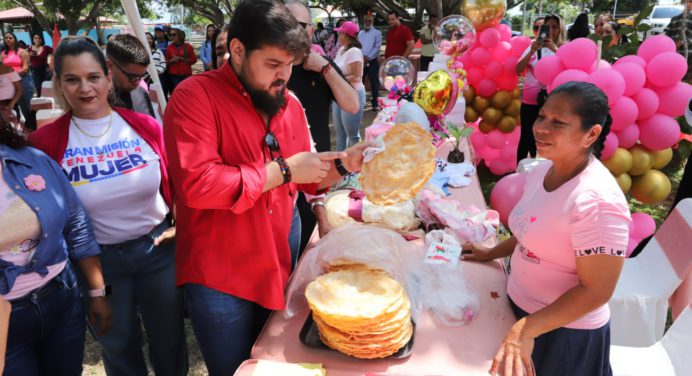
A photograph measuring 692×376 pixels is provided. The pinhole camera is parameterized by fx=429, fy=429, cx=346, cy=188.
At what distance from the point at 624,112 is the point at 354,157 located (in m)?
2.58

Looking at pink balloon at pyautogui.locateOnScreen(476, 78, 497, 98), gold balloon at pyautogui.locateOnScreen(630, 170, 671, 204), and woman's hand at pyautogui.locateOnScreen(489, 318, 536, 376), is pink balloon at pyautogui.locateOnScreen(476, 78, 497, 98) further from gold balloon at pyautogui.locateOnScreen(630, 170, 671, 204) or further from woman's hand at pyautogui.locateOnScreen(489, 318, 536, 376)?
woman's hand at pyautogui.locateOnScreen(489, 318, 536, 376)

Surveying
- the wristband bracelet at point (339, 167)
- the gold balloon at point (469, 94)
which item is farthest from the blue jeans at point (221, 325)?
the gold balloon at point (469, 94)

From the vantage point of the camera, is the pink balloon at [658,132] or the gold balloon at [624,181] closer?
the pink balloon at [658,132]

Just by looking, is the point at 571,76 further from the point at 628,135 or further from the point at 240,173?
the point at 240,173

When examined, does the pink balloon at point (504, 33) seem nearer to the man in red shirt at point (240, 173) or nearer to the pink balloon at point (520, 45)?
the pink balloon at point (520, 45)

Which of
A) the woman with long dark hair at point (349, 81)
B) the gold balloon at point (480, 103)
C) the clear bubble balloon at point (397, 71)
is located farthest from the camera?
the gold balloon at point (480, 103)

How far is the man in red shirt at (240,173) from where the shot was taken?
3.89 ft

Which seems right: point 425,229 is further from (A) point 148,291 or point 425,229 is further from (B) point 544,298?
(A) point 148,291

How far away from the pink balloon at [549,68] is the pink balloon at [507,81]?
133 cm

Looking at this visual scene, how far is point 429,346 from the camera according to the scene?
4.60 ft

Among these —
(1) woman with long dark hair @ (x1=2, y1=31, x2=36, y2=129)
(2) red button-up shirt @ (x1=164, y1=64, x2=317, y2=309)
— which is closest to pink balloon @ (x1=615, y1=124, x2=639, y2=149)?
(2) red button-up shirt @ (x1=164, y1=64, x2=317, y2=309)

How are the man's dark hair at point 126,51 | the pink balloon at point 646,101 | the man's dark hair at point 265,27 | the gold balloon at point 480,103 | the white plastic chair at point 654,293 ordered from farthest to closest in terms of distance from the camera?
the gold balloon at point 480,103 < the pink balloon at point 646,101 < the man's dark hair at point 126,51 < the white plastic chair at point 654,293 < the man's dark hair at point 265,27

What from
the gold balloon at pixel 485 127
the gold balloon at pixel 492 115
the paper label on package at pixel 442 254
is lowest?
the gold balloon at pixel 485 127

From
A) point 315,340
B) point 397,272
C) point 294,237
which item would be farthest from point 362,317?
point 294,237
